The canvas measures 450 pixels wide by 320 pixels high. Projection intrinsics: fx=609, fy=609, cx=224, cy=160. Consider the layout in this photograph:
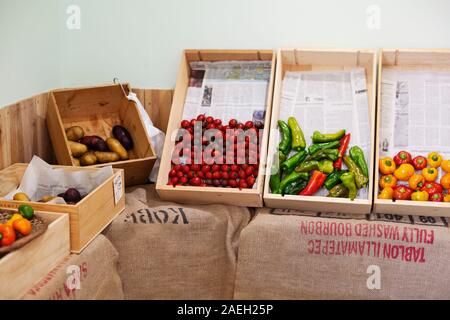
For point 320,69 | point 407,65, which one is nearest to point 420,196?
point 407,65

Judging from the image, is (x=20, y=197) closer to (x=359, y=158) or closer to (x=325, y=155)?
(x=325, y=155)

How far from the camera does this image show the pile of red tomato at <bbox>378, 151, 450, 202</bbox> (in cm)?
283

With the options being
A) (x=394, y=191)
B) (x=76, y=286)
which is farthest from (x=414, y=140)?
(x=76, y=286)

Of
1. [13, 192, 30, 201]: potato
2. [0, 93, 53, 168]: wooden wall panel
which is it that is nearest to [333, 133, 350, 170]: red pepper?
[13, 192, 30, 201]: potato

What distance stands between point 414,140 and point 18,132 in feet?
6.47

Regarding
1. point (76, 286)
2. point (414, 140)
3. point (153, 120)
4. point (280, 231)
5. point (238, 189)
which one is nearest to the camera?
point (76, 286)

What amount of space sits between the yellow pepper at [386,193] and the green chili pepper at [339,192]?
165mm

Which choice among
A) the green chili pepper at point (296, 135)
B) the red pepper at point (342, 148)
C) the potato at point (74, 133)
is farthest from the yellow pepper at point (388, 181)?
the potato at point (74, 133)

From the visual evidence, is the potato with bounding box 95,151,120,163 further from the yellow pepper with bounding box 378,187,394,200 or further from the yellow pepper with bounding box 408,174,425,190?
the yellow pepper with bounding box 408,174,425,190

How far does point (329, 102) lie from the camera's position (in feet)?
10.4

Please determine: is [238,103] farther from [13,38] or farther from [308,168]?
[13,38]

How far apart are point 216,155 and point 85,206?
792 mm

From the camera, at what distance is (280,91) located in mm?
3254

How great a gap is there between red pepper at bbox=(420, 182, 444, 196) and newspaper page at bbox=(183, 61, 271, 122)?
0.87 meters
